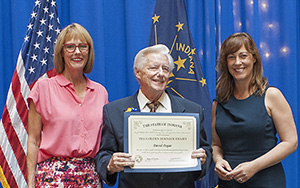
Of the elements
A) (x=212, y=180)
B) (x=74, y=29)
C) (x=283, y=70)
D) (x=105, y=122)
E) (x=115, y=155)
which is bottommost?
(x=212, y=180)

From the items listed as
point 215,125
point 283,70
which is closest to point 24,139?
point 215,125

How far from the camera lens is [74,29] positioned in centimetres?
198

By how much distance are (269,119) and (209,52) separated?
1.44m

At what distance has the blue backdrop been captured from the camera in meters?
3.05

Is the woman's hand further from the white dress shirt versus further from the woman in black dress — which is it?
the white dress shirt

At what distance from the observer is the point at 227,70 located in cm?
214

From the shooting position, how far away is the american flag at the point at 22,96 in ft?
8.38

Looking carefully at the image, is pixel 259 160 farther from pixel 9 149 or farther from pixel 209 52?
pixel 9 149

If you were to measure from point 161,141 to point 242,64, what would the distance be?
2.60ft

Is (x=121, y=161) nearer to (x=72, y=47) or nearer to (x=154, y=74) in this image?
(x=154, y=74)

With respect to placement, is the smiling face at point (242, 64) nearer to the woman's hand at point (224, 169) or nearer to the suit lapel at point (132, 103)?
the woman's hand at point (224, 169)

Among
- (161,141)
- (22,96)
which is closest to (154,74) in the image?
(161,141)

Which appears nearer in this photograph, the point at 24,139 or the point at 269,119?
the point at 269,119

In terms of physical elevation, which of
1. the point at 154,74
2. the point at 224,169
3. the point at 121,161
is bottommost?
the point at 224,169
